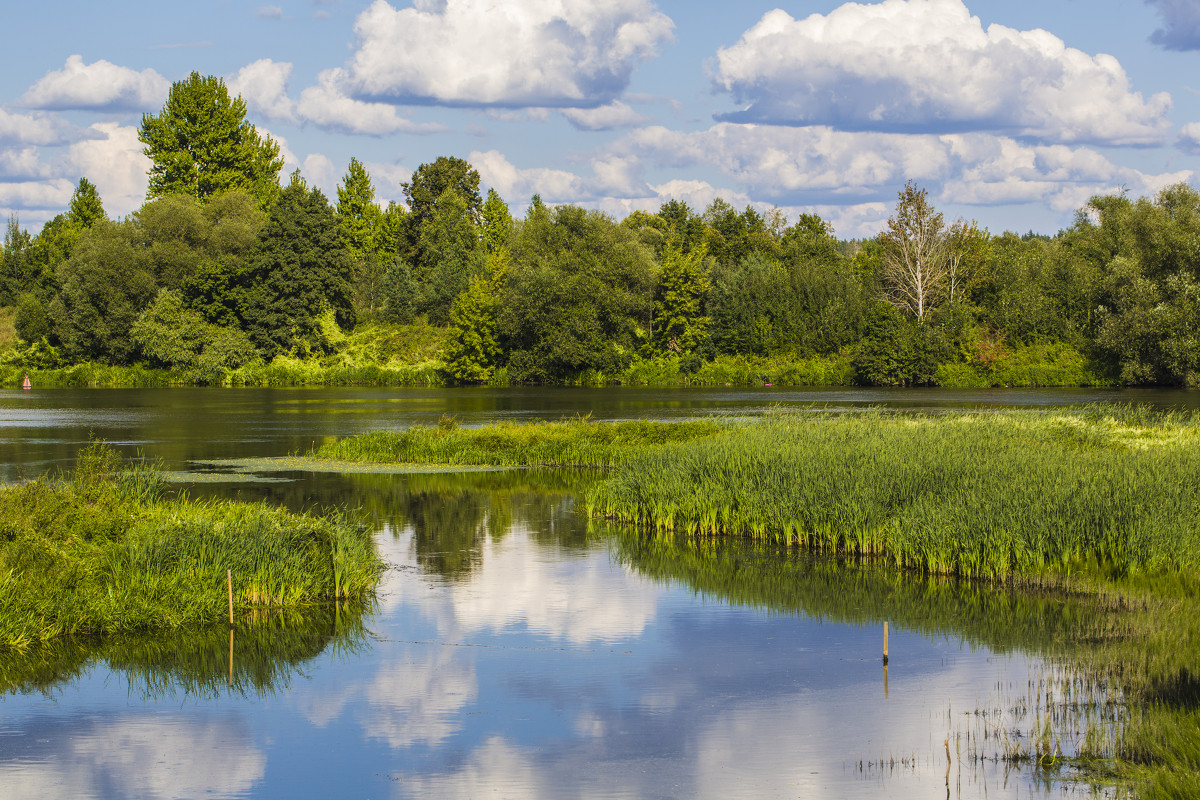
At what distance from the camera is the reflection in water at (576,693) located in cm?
1002

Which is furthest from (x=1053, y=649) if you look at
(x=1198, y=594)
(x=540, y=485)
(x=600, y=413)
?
(x=600, y=413)

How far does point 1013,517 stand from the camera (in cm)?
1692

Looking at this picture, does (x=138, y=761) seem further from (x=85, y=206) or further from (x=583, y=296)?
(x=85, y=206)

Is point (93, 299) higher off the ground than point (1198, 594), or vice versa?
point (93, 299)

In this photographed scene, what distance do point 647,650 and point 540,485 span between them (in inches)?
647

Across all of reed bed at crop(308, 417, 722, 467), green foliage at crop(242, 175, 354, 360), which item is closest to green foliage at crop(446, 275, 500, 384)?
green foliage at crop(242, 175, 354, 360)

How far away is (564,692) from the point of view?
12.5m

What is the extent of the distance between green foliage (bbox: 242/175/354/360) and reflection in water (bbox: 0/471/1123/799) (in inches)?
2810

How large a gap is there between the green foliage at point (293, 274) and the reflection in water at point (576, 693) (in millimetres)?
71375

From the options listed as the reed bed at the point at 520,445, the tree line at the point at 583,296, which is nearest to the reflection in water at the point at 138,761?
the reed bed at the point at 520,445

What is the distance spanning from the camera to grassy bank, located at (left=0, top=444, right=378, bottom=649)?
14305mm

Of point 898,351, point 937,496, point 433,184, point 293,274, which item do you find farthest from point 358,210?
point 937,496

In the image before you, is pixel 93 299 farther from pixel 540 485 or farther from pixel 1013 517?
pixel 1013 517

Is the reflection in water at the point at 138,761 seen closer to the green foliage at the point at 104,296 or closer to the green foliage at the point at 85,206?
the green foliage at the point at 104,296
